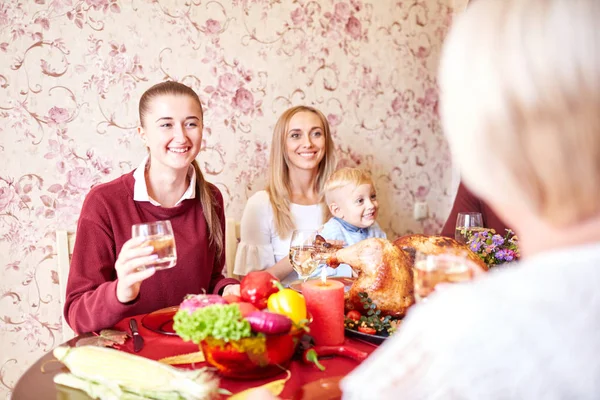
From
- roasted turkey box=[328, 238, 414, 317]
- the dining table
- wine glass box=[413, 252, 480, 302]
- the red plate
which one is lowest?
the dining table

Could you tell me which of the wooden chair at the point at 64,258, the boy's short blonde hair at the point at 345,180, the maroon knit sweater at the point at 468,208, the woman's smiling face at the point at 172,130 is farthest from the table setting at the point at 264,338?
the maroon knit sweater at the point at 468,208

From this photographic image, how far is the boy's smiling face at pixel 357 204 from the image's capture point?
2385 millimetres

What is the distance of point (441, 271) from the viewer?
2.81ft

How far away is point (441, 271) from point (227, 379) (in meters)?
0.47

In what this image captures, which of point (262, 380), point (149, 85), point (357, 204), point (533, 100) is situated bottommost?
point (262, 380)

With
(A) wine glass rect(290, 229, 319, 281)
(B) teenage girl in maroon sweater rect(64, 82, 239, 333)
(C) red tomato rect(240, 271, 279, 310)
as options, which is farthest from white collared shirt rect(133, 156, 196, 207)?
(C) red tomato rect(240, 271, 279, 310)

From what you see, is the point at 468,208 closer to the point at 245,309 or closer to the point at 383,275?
the point at 383,275

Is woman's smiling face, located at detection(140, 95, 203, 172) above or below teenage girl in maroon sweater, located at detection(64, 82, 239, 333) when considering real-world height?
above

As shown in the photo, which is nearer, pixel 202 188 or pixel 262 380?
pixel 262 380

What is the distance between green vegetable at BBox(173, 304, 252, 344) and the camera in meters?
0.92

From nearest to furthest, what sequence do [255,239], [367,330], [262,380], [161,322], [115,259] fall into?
[262,380]
[367,330]
[161,322]
[115,259]
[255,239]

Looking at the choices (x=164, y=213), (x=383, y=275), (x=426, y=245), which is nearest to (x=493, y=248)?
(x=426, y=245)

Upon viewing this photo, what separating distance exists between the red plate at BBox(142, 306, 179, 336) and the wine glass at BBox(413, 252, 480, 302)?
0.66 meters

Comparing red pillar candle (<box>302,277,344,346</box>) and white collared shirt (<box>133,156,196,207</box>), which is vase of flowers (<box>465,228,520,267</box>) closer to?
red pillar candle (<box>302,277,344,346</box>)
